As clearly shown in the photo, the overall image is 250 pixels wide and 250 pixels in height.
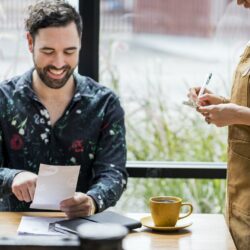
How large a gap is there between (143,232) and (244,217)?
0.39 metres

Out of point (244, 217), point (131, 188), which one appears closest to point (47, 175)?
point (244, 217)

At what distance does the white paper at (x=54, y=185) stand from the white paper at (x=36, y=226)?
4cm

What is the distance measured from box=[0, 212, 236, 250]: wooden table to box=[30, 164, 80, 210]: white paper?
0.34 feet

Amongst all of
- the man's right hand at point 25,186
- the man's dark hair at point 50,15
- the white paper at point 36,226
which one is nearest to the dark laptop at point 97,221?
A: the white paper at point 36,226

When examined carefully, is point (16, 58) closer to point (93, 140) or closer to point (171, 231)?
point (93, 140)

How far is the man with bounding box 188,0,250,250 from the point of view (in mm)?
2096

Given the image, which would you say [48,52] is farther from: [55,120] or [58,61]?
[55,120]

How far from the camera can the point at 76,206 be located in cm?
205

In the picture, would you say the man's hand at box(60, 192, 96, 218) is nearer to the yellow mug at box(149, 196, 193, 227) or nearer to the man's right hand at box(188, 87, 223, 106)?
the yellow mug at box(149, 196, 193, 227)

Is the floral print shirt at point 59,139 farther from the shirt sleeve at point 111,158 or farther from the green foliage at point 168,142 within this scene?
the green foliage at point 168,142

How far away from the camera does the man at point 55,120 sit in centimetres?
235

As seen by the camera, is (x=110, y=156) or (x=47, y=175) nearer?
(x=47, y=175)

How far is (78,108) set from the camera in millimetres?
2400

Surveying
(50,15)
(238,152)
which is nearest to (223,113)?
(238,152)
